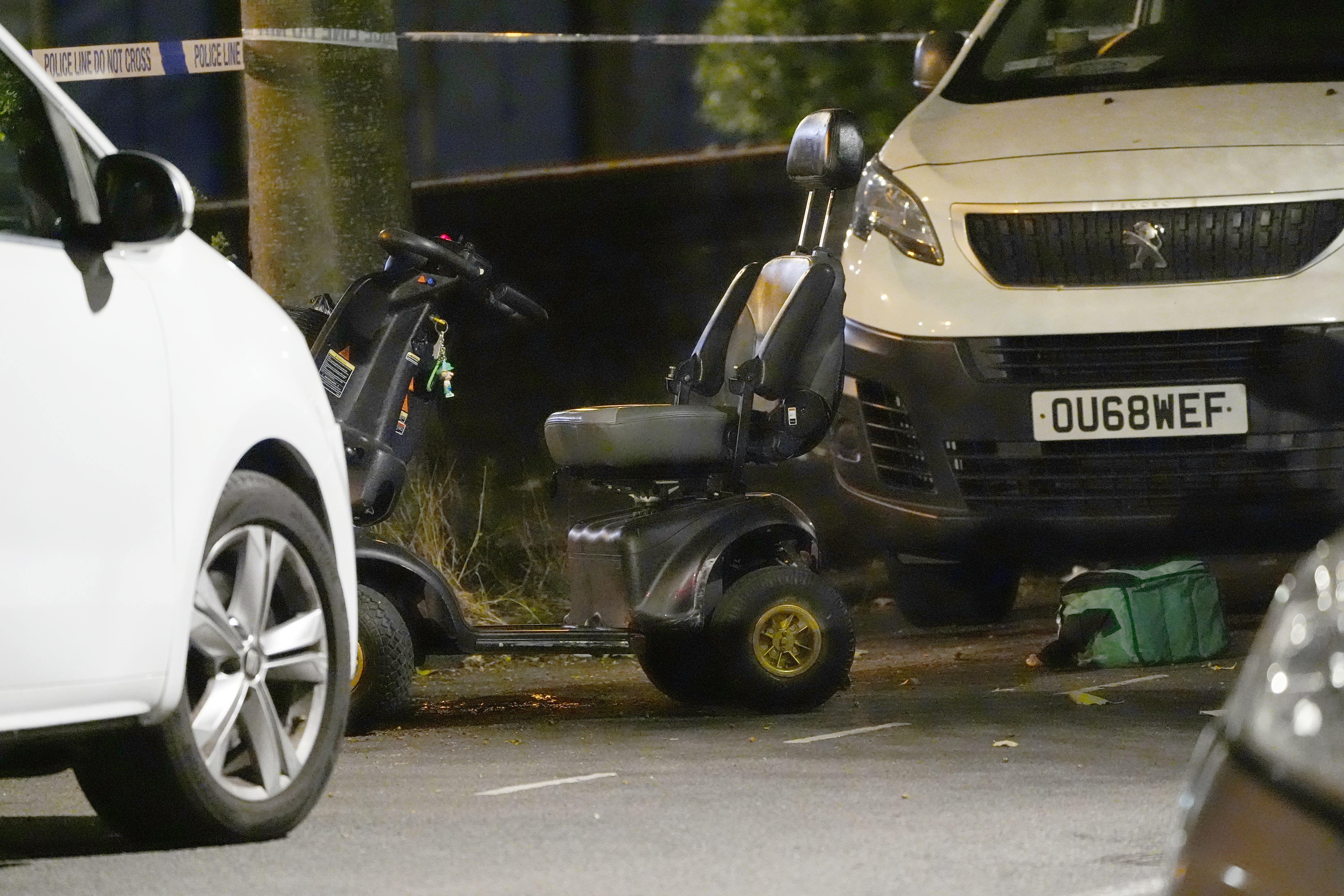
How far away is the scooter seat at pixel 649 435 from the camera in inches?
272

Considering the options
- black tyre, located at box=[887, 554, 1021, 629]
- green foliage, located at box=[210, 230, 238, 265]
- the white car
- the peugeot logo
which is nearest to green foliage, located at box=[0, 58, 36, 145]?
the white car

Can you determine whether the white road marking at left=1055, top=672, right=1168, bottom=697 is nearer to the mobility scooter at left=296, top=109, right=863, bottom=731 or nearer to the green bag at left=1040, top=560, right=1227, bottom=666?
the green bag at left=1040, top=560, right=1227, bottom=666

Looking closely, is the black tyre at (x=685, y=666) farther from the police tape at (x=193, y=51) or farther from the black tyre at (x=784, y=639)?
the police tape at (x=193, y=51)

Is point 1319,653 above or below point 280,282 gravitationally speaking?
above

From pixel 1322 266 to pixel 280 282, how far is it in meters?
3.72

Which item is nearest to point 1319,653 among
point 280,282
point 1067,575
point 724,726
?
point 724,726

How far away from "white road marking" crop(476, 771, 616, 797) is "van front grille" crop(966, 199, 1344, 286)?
2.06 m

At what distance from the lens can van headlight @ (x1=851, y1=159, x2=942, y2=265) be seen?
7.12m

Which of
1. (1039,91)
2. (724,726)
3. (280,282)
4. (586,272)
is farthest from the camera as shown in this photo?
(586,272)

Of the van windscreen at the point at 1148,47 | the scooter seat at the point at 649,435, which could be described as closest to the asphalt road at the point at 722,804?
the scooter seat at the point at 649,435

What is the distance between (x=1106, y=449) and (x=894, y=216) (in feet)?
2.96

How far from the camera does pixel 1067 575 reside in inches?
395

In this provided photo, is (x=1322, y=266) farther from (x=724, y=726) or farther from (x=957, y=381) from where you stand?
(x=724, y=726)

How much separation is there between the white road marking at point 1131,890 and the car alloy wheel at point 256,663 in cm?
151
